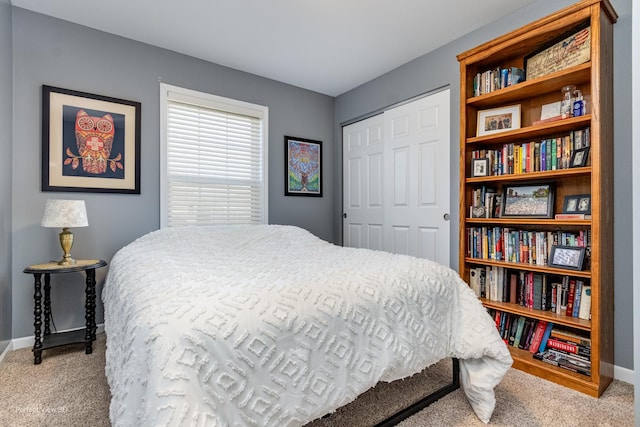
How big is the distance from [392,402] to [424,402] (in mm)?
158

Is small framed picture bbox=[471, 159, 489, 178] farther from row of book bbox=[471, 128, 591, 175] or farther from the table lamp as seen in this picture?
the table lamp

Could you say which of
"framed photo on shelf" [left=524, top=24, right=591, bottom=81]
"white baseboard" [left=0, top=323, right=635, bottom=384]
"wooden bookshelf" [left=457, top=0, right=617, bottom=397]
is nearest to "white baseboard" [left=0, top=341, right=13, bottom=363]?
"white baseboard" [left=0, top=323, right=635, bottom=384]

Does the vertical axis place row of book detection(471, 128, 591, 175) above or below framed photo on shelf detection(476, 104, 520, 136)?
below

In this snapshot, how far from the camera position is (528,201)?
222cm

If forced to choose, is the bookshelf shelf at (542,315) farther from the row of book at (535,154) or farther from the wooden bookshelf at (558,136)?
the row of book at (535,154)

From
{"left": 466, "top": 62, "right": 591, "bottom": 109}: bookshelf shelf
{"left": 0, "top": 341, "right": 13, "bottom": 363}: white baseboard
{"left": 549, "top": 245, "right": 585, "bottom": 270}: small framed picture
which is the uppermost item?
{"left": 466, "top": 62, "right": 591, "bottom": 109}: bookshelf shelf

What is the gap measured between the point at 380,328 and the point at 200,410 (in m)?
0.74

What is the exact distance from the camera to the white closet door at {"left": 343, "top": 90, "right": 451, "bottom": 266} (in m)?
2.88

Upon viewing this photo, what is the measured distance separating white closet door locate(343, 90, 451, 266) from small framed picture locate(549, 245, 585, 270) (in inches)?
34.8

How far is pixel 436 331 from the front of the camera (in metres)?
1.53

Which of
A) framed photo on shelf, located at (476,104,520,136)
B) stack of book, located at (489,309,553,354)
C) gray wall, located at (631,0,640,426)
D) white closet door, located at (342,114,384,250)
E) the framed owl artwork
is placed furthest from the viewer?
white closet door, located at (342,114,384,250)

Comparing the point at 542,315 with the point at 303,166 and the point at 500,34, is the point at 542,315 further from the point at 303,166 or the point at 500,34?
the point at 303,166

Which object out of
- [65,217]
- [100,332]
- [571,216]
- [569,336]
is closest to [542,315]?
[569,336]

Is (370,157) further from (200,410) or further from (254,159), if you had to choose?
(200,410)
